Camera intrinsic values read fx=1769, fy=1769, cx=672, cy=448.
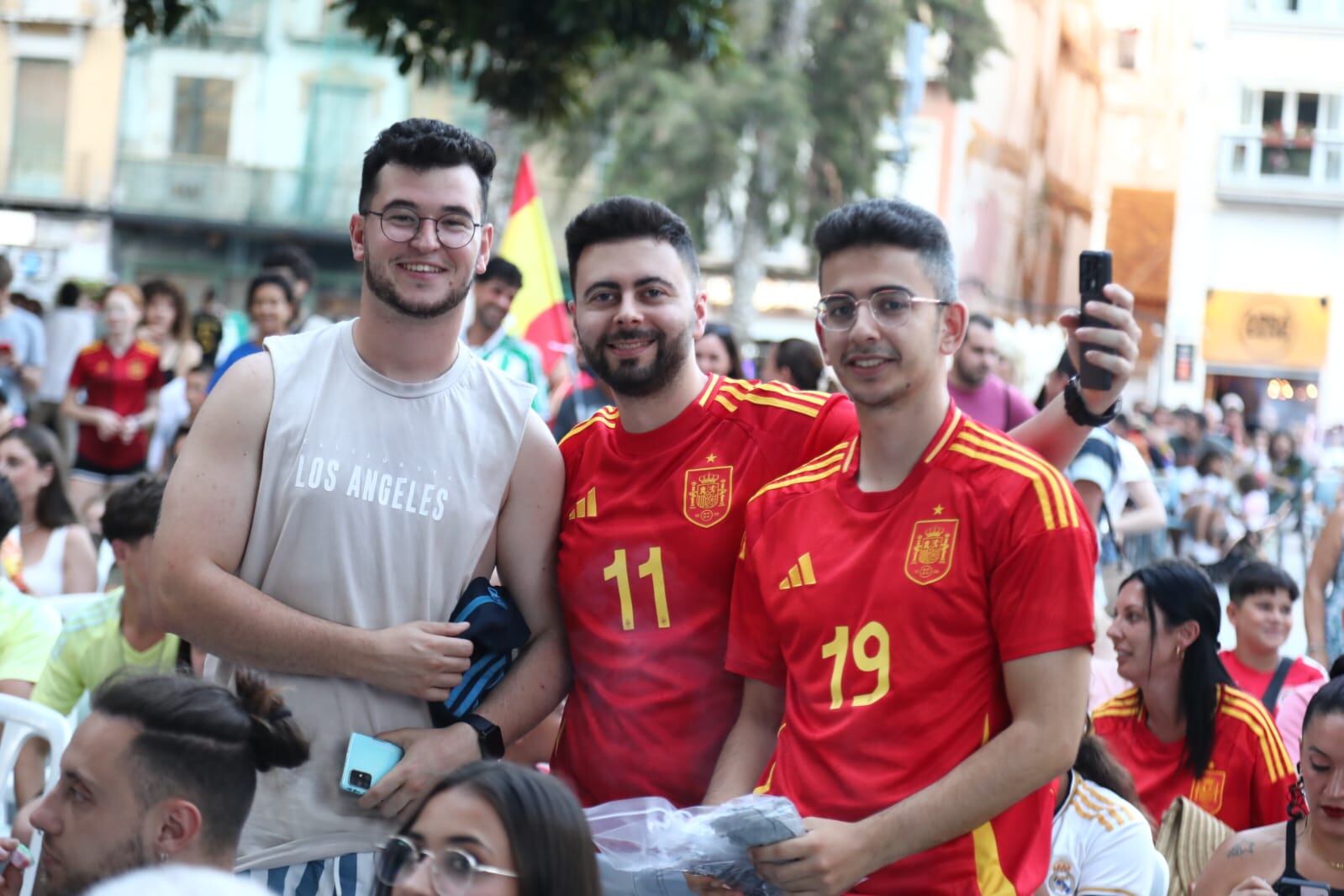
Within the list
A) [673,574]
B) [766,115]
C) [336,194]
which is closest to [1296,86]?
[766,115]

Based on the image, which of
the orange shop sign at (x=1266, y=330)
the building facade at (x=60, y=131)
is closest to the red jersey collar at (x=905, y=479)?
the building facade at (x=60, y=131)

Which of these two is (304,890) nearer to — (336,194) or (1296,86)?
(336,194)

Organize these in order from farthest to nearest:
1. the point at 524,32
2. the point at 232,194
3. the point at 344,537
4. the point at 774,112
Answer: the point at 232,194 → the point at 774,112 → the point at 524,32 → the point at 344,537

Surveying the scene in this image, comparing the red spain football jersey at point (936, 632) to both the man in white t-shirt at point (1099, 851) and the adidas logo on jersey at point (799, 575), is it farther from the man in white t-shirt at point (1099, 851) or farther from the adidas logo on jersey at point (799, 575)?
the man in white t-shirt at point (1099, 851)

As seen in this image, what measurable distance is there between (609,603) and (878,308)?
0.87 m

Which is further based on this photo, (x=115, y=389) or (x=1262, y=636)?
(x=115, y=389)

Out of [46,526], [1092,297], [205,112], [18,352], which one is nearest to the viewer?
[1092,297]

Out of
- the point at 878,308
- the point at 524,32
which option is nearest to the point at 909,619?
the point at 878,308

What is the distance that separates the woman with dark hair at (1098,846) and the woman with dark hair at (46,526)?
15.3 feet

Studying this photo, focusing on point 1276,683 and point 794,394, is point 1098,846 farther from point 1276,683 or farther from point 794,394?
point 1276,683

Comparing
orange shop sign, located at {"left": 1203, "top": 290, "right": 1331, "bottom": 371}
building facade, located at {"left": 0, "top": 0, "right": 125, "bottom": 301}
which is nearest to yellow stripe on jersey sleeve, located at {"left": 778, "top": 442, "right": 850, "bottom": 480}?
building facade, located at {"left": 0, "top": 0, "right": 125, "bottom": 301}

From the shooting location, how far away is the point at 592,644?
3.71 m

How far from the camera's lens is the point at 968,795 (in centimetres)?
305

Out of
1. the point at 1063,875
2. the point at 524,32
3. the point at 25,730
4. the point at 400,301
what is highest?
the point at 524,32
